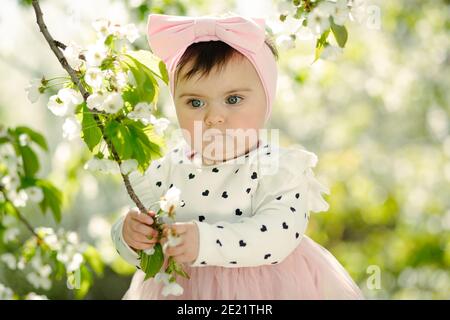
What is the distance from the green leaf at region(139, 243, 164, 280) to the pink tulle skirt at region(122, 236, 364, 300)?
197 mm

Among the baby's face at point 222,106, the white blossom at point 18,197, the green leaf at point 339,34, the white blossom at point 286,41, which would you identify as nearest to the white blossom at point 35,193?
the white blossom at point 18,197

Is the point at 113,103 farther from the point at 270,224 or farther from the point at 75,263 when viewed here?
the point at 75,263

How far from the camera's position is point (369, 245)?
5.43m

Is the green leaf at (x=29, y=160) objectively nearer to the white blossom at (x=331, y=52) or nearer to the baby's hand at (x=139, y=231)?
the baby's hand at (x=139, y=231)

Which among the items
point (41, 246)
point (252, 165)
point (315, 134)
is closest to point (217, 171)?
point (252, 165)

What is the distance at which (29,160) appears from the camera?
1.72m

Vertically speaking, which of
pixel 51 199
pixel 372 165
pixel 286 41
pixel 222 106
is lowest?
pixel 51 199

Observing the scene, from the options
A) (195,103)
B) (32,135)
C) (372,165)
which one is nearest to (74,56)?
(195,103)

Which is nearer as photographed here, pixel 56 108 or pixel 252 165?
pixel 56 108

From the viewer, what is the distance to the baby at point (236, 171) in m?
1.36

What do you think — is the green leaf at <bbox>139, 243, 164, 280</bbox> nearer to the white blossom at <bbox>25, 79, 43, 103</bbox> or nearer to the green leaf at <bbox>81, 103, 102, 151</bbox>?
the green leaf at <bbox>81, 103, 102, 151</bbox>

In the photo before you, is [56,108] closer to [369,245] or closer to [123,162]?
[123,162]

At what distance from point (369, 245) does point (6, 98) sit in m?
4.08

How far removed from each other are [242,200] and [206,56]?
0.89 feet
